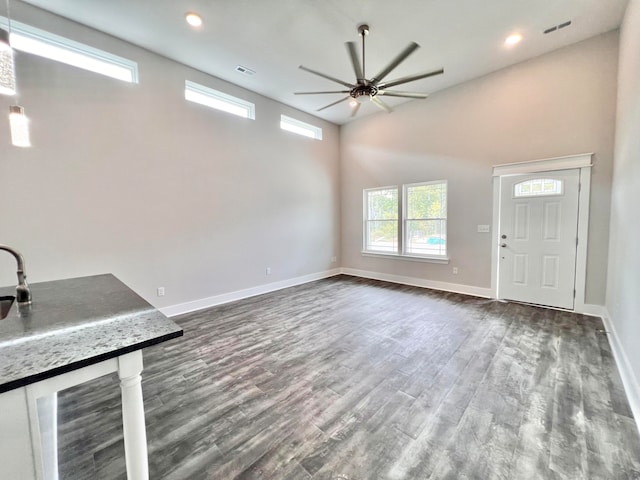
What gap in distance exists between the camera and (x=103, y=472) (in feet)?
4.82

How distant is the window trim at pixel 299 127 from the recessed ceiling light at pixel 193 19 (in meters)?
2.32

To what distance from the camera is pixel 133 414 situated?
108cm

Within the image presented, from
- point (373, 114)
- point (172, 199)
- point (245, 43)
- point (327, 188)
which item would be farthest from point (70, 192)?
point (373, 114)

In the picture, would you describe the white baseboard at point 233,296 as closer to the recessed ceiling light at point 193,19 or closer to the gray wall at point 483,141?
the gray wall at point 483,141

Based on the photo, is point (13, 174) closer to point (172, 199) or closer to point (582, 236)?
point (172, 199)

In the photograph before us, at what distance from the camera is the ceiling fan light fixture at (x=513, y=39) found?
3420 mm

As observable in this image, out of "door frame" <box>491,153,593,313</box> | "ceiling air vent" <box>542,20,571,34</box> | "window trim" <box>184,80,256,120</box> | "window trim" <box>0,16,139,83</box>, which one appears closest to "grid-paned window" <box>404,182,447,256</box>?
"door frame" <box>491,153,593,313</box>

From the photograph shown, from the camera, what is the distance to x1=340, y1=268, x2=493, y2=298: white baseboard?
4.68 meters

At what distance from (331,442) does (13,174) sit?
3.99m

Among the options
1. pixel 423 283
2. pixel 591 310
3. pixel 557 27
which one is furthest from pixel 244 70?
pixel 591 310

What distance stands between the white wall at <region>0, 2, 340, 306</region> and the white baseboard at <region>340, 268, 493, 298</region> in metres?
1.80

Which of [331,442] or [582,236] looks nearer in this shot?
[331,442]

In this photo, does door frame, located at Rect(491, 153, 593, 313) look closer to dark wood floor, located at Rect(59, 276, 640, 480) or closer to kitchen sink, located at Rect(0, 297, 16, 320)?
dark wood floor, located at Rect(59, 276, 640, 480)

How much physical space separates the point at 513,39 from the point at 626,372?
3.98m
